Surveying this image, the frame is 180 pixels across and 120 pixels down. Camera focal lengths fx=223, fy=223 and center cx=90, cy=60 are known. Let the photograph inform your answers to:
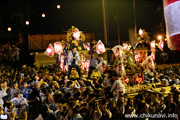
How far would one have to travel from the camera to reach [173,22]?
6.96 ft

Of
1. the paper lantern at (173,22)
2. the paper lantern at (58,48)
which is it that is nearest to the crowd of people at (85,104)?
the paper lantern at (173,22)

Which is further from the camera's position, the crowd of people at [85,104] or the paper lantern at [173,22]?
the crowd of people at [85,104]

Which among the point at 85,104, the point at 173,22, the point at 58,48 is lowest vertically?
the point at 85,104

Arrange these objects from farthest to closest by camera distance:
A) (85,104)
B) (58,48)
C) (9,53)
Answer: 1. (9,53)
2. (58,48)
3. (85,104)

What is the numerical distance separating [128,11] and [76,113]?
74.2 ft

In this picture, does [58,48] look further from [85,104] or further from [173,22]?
[173,22]

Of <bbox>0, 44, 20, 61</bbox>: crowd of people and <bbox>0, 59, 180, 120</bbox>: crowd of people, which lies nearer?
<bbox>0, 59, 180, 120</bbox>: crowd of people

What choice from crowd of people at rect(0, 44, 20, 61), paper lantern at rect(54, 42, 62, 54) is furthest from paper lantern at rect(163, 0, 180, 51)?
crowd of people at rect(0, 44, 20, 61)

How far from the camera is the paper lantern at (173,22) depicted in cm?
209

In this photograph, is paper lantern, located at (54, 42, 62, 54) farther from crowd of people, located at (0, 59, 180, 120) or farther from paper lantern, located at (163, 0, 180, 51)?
paper lantern, located at (163, 0, 180, 51)

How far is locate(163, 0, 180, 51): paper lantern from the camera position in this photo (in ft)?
6.86

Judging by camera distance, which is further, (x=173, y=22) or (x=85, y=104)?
(x=85, y=104)

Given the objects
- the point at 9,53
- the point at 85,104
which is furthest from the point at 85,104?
the point at 9,53

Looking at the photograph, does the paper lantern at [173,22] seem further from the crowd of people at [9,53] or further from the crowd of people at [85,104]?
the crowd of people at [9,53]
